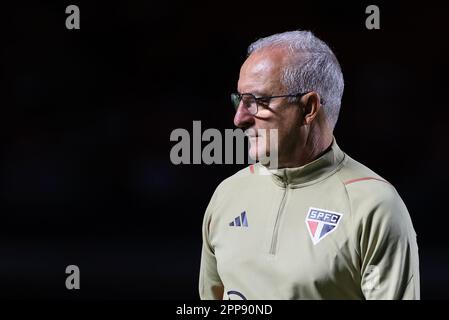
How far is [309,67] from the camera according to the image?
225cm

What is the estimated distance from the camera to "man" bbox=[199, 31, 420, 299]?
6.87 ft

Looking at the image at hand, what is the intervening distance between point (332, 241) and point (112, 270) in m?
3.42

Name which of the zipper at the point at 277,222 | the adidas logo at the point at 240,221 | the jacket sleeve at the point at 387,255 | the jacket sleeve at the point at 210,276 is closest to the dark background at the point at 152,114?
the jacket sleeve at the point at 210,276

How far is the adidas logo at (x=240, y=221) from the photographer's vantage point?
7.67 feet

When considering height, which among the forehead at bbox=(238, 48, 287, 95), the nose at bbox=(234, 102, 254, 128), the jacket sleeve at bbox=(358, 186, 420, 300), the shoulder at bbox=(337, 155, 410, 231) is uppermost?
the forehead at bbox=(238, 48, 287, 95)

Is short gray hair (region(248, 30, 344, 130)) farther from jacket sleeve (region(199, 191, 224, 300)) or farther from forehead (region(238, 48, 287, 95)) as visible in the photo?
jacket sleeve (region(199, 191, 224, 300))

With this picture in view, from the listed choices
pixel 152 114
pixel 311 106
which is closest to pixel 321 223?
pixel 311 106

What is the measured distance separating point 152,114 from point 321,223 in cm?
375

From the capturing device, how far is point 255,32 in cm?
558

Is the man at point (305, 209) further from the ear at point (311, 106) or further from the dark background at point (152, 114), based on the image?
the dark background at point (152, 114)

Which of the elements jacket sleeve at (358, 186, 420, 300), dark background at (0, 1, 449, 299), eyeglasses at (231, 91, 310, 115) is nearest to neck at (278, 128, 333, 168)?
eyeglasses at (231, 91, 310, 115)

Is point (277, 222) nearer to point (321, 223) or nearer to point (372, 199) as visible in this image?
point (321, 223)

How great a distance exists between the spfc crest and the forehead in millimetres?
359

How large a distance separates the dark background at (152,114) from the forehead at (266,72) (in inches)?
125
